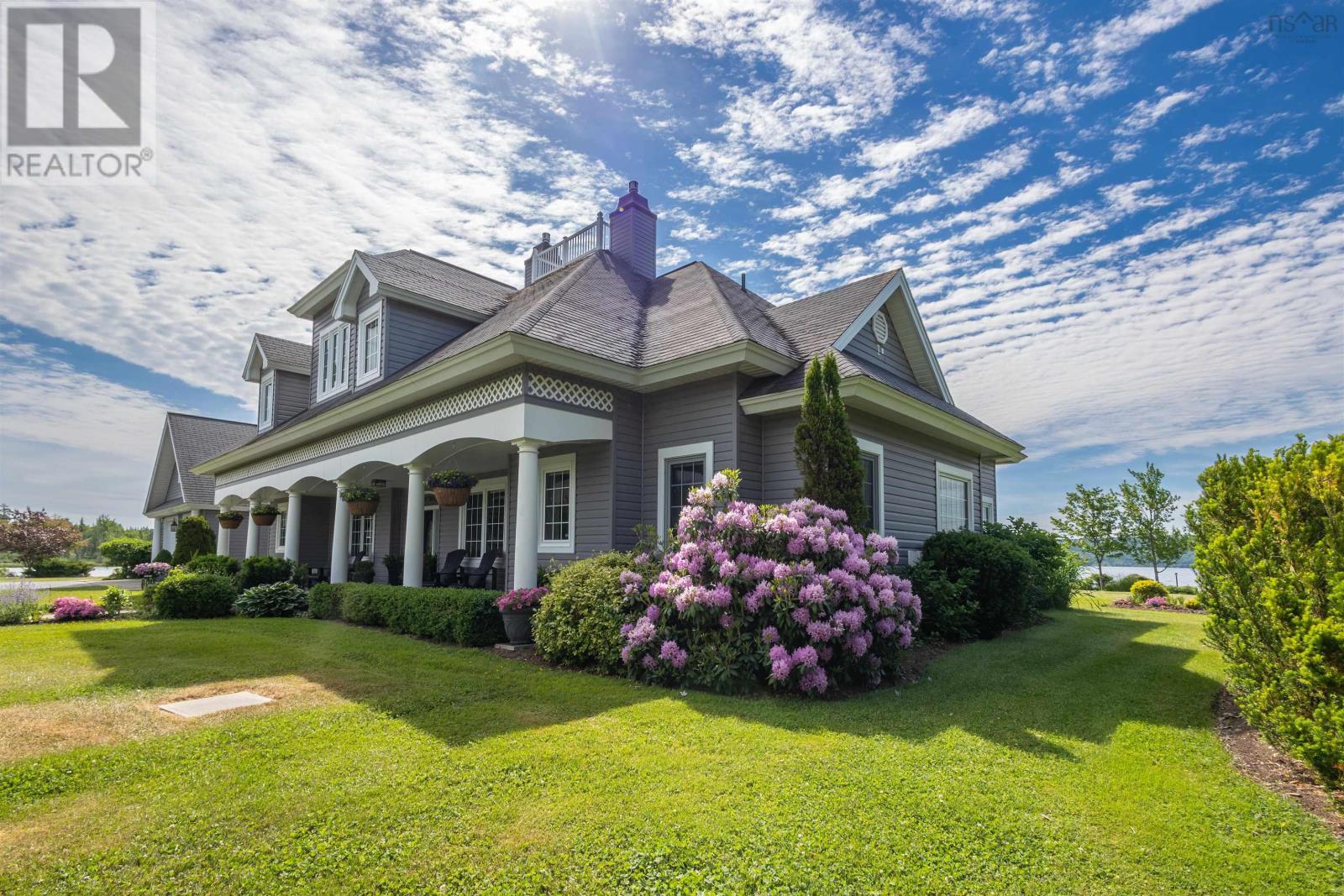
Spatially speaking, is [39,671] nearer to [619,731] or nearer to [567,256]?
[619,731]

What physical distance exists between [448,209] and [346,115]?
98.4 inches

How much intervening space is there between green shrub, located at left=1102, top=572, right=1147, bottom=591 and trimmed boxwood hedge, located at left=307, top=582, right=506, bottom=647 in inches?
839

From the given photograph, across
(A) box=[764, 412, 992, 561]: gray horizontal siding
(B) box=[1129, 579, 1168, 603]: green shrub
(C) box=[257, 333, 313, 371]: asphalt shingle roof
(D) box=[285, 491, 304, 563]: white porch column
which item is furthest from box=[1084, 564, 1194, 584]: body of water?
(C) box=[257, 333, 313, 371]: asphalt shingle roof

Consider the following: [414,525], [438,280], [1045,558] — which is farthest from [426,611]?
[1045,558]

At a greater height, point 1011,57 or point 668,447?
point 1011,57

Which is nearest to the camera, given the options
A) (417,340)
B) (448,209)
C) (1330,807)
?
(1330,807)

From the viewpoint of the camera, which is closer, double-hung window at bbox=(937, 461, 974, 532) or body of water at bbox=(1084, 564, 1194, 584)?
double-hung window at bbox=(937, 461, 974, 532)

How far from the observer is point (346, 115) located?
30.9 feet

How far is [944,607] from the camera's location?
30.6 feet

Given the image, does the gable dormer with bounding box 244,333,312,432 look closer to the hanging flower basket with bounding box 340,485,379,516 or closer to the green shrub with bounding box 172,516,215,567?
the green shrub with bounding box 172,516,215,567

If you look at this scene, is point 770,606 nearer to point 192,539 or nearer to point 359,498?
point 359,498

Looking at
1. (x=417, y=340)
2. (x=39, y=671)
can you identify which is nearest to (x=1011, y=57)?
(x=417, y=340)

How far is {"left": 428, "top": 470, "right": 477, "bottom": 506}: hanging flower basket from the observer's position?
11.0m

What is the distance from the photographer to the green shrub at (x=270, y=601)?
12695 millimetres
